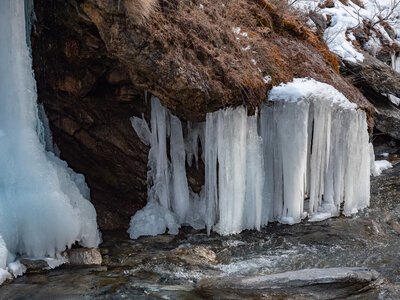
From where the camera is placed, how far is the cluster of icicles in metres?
5.90

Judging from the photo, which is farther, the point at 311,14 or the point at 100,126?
the point at 311,14

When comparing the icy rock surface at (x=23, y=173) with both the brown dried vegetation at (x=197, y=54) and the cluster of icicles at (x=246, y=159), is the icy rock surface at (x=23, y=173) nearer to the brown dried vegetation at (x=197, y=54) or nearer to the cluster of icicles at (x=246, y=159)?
the brown dried vegetation at (x=197, y=54)

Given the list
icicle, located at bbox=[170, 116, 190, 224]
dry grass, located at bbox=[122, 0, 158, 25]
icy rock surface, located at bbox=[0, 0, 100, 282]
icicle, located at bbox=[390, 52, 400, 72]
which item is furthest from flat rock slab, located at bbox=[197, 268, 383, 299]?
icicle, located at bbox=[390, 52, 400, 72]

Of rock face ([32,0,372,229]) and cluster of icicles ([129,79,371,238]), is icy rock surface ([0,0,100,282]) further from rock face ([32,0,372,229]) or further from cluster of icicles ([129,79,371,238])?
cluster of icicles ([129,79,371,238])

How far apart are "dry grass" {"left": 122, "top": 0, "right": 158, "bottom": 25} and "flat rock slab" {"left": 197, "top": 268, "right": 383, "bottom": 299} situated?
289cm

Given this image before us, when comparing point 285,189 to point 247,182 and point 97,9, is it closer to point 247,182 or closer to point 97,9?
point 247,182

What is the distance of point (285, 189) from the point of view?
6.35 metres

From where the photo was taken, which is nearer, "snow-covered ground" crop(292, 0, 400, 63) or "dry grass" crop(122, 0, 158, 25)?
"dry grass" crop(122, 0, 158, 25)

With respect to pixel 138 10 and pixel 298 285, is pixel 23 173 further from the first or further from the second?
pixel 298 285

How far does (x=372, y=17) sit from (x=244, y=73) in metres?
10.6

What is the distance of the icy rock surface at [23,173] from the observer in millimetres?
4633

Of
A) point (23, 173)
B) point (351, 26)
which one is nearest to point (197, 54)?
point (23, 173)

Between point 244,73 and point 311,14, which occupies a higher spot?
point 311,14

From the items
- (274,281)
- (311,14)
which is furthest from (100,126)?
(311,14)
